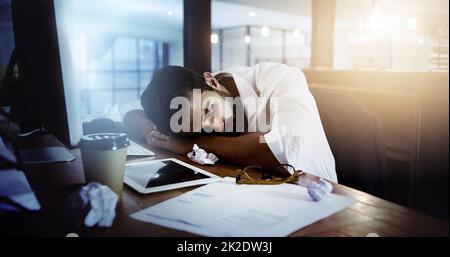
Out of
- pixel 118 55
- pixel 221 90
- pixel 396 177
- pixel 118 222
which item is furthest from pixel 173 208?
pixel 118 55

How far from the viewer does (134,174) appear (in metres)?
0.90

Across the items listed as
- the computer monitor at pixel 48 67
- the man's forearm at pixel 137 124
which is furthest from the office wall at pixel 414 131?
the computer monitor at pixel 48 67

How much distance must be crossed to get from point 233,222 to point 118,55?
12.0 metres

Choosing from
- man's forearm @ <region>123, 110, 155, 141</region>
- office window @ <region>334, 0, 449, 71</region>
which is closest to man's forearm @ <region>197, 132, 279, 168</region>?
man's forearm @ <region>123, 110, 155, 141</region>

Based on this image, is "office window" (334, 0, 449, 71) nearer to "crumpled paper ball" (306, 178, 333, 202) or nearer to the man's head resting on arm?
the man's head resting on arm

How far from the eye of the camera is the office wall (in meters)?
1.87

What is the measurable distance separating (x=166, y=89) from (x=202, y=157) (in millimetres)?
294

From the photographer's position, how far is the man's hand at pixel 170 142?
3.74 ft

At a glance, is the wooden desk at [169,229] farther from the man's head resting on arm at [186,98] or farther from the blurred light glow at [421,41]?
the blurred light glow at [421,41]

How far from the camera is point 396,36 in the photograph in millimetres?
9633

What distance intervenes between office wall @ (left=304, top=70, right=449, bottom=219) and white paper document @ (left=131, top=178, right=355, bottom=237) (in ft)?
Result: 4.11

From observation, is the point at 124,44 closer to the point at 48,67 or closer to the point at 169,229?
the point at 48,67

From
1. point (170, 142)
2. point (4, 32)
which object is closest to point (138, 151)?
point (170, 142)

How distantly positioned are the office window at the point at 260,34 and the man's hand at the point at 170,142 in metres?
7.48
